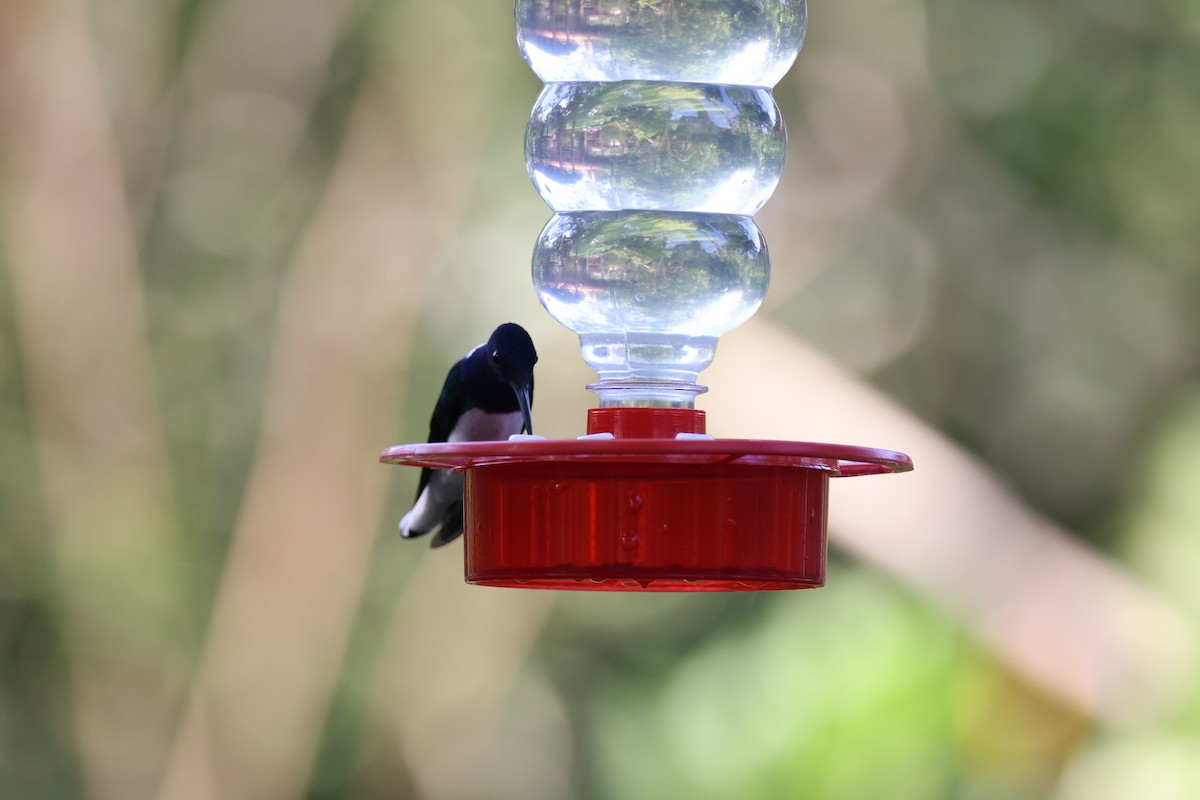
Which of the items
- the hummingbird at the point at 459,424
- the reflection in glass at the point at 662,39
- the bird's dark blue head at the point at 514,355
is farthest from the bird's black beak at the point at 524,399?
the reflection in glass at the point at 662,39

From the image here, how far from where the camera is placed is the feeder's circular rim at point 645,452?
1.54 m

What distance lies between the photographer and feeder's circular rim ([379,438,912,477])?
60.7 inches

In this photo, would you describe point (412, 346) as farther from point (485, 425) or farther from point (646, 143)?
point (646, 143)

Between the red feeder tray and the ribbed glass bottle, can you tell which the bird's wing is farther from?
the red feeder tray

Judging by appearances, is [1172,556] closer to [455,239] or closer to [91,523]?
[455,239]

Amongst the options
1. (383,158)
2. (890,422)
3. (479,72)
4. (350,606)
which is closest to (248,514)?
(350,606)

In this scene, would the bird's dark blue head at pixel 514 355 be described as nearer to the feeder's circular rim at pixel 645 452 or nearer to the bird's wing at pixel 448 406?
the bird's wing at pixel 448 406

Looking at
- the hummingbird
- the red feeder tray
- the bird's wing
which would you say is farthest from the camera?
the bird's wing

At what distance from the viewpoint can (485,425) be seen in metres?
3.13

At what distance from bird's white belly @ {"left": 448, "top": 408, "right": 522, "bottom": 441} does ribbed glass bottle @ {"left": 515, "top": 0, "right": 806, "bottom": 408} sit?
102 centimetres

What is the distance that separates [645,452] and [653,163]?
63cm

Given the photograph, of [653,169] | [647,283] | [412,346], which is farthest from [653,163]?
[412,346]

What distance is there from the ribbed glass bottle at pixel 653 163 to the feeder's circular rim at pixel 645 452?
1.39 ft

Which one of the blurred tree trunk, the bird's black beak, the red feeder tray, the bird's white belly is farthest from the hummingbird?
the blurred tree trunk
